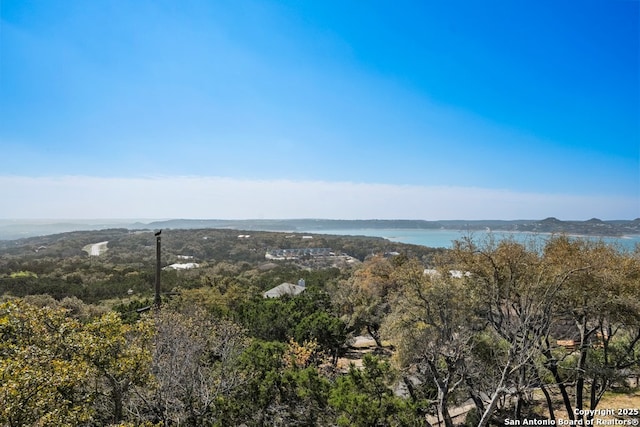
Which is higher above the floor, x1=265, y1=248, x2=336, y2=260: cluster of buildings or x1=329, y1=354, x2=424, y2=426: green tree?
x1=329, y1=354, x2=424, y2=426: green tree

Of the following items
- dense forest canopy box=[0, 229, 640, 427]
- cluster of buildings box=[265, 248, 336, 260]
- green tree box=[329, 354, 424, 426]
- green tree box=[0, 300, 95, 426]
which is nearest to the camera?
green tree box=[0, 300, 95, 426]

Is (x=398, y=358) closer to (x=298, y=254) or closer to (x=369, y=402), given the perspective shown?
(x=369, y=402)

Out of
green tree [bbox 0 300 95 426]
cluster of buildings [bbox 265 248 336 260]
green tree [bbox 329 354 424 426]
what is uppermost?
green tree [bbox 0 300 95 426]

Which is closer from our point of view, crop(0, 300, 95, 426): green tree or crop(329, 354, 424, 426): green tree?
crop(0, 300, 95, 426): green tree

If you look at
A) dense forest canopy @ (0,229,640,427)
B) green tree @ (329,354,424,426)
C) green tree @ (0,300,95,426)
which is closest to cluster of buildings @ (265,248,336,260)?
dense forest canopy @ (0,229,640,427)

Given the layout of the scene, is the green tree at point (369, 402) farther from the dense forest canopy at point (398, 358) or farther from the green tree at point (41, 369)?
the green tree at point (41, 369)

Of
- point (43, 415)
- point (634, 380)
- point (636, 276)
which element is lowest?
point (634, 380)

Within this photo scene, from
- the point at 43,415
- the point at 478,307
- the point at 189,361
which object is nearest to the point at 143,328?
the point at 189,361

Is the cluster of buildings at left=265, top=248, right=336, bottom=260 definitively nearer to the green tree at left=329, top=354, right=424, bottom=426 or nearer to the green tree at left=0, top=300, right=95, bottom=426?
the green tree at left=329, top=354, right=424, bottom=426

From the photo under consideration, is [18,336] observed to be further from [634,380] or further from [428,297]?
[634,380]

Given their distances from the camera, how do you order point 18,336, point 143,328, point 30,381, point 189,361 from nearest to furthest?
point 30,381 < point 18,336 < point 143,328 < point 189,361

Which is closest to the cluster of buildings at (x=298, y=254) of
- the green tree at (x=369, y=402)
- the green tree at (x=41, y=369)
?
the green tree at (x=369, y=402)
